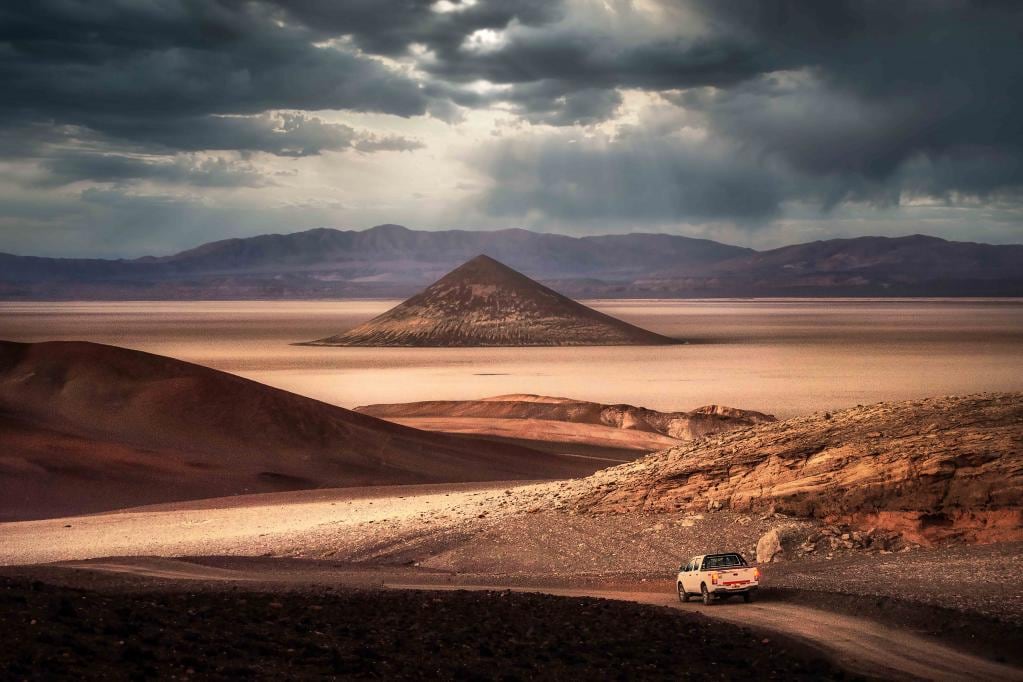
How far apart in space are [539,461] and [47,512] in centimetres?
1606

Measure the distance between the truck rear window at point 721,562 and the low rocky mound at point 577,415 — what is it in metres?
26.9

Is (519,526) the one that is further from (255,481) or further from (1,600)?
(255,481)

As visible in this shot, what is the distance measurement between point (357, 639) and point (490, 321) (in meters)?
109

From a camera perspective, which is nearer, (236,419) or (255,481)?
(255,481)

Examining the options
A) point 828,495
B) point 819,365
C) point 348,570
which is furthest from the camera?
point 819,365

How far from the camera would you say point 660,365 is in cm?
9019

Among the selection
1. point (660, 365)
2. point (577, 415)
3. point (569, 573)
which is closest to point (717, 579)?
point (569, 573)

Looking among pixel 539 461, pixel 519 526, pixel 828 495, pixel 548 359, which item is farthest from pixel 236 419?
pixel 548 359

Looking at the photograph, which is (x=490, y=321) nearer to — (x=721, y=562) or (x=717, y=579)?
(x=721, y=562)

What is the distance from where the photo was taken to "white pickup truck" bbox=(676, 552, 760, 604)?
15547mm

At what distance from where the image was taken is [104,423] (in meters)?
40.6

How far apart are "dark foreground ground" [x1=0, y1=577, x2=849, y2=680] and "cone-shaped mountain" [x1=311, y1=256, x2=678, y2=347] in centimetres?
10283

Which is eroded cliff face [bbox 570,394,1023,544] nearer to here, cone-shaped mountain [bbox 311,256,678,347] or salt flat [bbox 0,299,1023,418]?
salt flat [bbox 0,299,1023,418]

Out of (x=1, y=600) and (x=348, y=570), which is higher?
(x=1, y=600)
